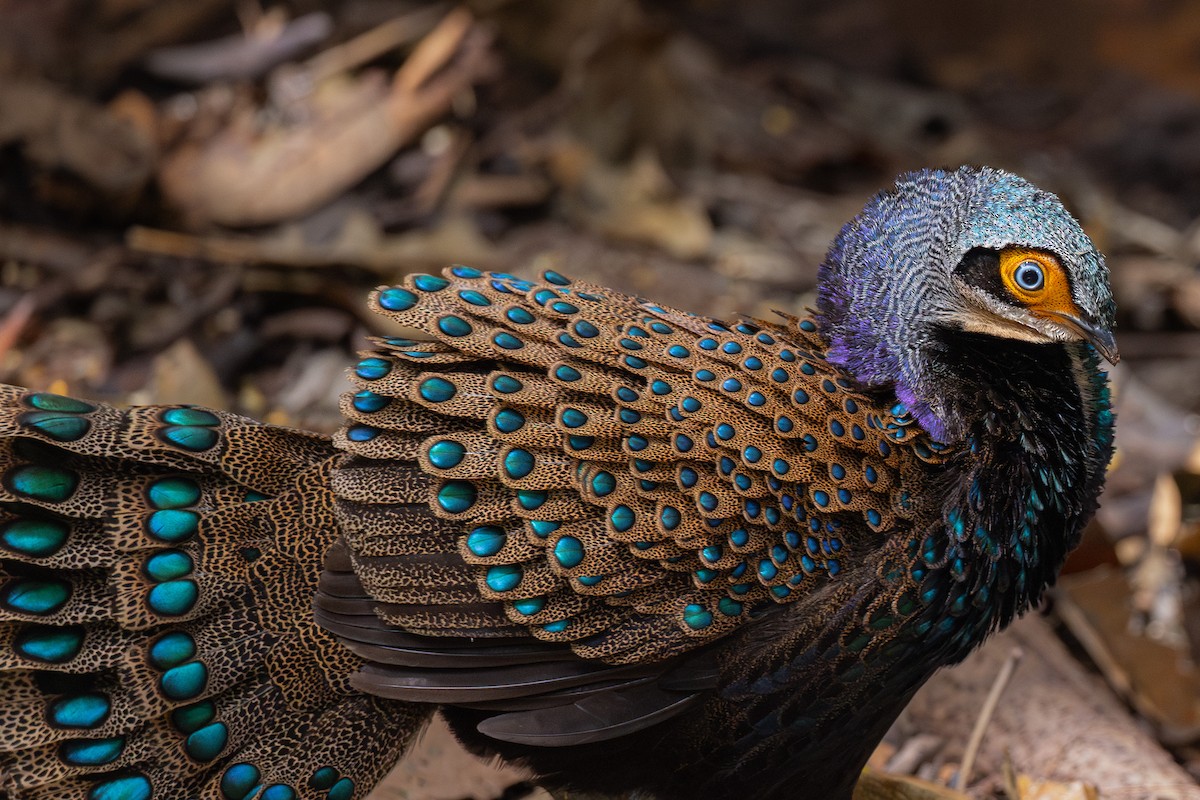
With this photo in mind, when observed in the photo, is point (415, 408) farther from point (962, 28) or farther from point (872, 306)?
point (962, 28)

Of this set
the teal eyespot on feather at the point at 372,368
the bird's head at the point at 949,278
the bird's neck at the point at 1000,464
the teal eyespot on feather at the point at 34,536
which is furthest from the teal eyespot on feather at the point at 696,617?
the teal eyespot on feather at the point at 34,536

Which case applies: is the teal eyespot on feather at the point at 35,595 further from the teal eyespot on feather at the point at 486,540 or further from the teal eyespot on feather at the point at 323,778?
the teal eyespot on feather at the point at 486,540

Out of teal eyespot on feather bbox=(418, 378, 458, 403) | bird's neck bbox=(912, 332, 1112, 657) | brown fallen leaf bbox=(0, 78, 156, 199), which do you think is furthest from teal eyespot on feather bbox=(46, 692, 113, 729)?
brown fallen leaf bbox=(0, 78, 156, 199)

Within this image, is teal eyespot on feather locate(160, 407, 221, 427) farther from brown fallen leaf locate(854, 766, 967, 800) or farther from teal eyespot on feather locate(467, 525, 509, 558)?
brown fallen leaf locate(854, 766, 967, 800)

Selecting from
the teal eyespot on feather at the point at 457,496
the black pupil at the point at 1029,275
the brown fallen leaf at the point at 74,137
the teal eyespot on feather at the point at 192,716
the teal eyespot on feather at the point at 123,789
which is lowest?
the brown fallen leaf at the point at 74,137

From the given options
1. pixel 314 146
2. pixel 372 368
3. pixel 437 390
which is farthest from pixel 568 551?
pixel 314 146

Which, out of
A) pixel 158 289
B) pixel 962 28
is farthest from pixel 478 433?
pixel 962 28

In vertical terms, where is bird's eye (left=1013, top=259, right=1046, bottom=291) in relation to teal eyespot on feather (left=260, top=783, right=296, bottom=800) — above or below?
above
